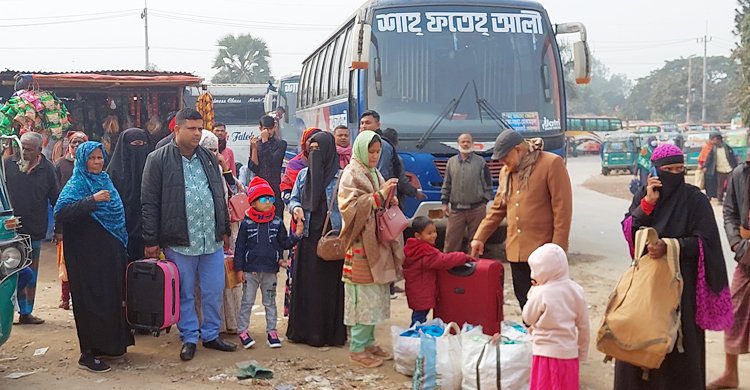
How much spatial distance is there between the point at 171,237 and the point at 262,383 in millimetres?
1228

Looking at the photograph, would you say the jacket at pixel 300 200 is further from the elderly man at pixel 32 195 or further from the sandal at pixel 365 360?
the elderly man at pixel 32 195

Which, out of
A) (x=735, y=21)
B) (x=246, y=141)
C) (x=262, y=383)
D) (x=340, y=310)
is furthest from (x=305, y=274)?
(x=735, y=21)

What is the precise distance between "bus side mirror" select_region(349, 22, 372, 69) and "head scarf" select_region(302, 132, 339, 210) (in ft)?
9.26

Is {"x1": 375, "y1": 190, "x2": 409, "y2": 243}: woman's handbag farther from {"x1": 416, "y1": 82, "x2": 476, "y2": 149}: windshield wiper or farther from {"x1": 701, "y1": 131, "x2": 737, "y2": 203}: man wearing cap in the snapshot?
{"x1": 701, "y1": 131, "x2": 737, "y2": 203}: man wearing cap

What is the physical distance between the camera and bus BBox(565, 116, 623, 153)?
51375mm

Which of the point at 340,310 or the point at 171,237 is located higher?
the point at 171,237

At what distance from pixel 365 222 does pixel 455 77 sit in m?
4.35

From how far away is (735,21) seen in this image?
4462 cm

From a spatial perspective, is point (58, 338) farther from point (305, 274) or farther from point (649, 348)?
point (649, 348)

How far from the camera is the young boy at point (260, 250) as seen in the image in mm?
6117

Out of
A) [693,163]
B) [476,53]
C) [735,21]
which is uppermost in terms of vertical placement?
[735,21]

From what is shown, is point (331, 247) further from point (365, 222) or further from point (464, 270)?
point (464, 270)

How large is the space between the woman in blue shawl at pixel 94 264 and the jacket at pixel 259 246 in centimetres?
95

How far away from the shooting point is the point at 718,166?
58.2 ft
